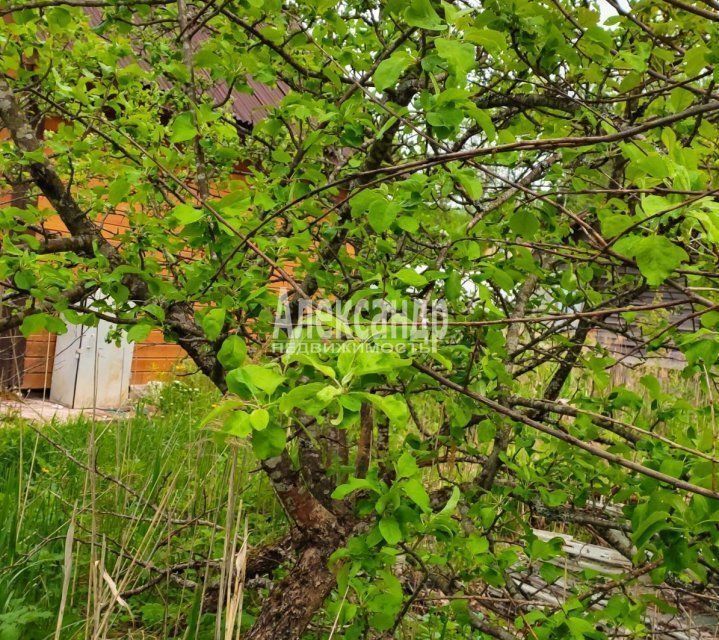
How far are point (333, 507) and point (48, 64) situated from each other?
155 centimetres

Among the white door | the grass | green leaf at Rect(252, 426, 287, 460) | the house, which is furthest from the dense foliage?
the white door

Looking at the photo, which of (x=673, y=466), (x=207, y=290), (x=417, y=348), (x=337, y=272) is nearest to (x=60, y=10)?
(x=207, y=290)

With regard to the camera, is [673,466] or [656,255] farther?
[673,466]

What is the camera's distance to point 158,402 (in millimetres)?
5840

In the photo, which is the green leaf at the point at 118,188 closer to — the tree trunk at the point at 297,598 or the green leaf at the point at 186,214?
the green leaf at the point at 186,214

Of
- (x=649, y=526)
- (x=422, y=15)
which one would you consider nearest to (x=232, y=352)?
(x=422, y=15)

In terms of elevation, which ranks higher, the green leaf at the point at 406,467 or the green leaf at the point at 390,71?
the green leaf at the point at 390,71

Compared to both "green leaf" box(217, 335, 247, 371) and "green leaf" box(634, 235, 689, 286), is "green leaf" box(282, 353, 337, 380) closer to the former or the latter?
"green leaf" box(217, 335, 247, 371)

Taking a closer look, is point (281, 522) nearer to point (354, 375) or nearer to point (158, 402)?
point (354, 375)

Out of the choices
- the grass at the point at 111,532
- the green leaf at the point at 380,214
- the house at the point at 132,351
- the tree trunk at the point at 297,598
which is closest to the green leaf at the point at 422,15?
the green leaf at the point at 380,214

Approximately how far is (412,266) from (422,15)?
84cm

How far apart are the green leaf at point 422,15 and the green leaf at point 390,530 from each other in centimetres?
80

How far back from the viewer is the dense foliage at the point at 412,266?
956mm

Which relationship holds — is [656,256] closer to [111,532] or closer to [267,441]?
[267,441]
